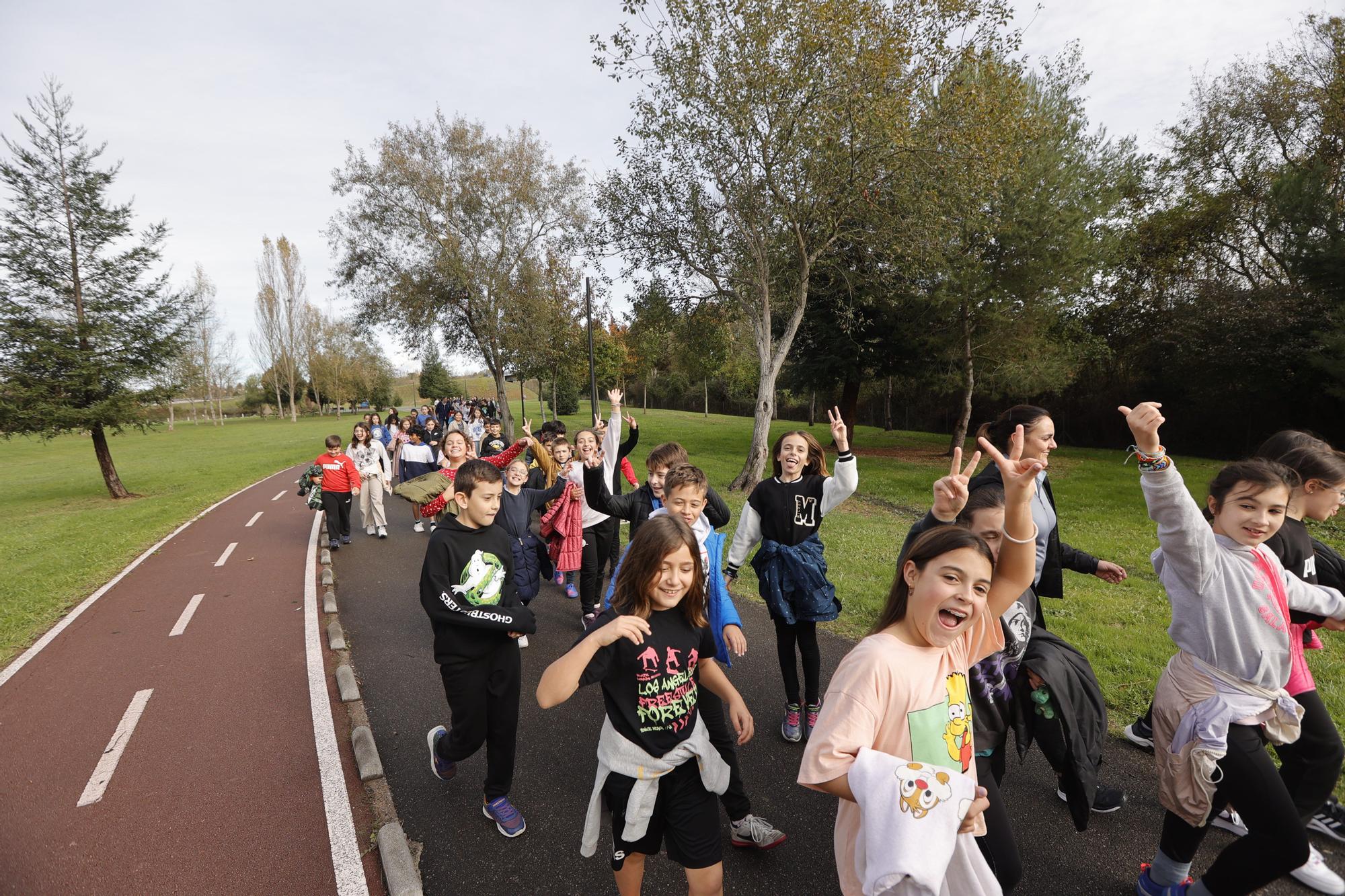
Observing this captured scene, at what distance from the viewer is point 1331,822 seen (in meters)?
3.20

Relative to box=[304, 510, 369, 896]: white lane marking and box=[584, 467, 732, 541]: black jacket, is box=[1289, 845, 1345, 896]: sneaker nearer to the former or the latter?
box=[584, 467, 732, 541]: black jacket

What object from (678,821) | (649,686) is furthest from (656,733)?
(678,821)

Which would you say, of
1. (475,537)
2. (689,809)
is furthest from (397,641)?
(689,809)

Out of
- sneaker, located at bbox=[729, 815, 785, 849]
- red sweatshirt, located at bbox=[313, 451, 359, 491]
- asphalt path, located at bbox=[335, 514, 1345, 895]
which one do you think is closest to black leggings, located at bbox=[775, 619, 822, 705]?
asphalt path, located at bbox=[335, 514, 1345, 895]

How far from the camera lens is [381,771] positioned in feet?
13.4

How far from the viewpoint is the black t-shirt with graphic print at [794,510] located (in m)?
4.07

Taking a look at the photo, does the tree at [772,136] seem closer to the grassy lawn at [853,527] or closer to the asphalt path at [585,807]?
the grassy lawn at [853,527]

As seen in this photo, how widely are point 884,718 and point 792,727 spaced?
2.58 metres

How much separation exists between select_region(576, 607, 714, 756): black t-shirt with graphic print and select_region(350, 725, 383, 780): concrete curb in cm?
260

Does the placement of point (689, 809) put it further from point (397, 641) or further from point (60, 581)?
point (60, 581)

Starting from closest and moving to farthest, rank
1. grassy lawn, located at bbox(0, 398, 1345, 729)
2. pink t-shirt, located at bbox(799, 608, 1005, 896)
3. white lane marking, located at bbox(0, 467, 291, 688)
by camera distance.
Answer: pink t-shirt, located at bbox(799, 608, 1005, 896) < grassy lawn, located at bbox(0, 398, 1345, 729) < white lane marking, located at bbox(0, 467, 291, 688)

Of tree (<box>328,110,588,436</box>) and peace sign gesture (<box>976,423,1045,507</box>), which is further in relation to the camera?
tree (<box>328,110,588,436</box>)

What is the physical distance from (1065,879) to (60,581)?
1312 centimetres

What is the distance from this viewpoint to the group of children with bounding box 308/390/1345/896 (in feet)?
6.19
